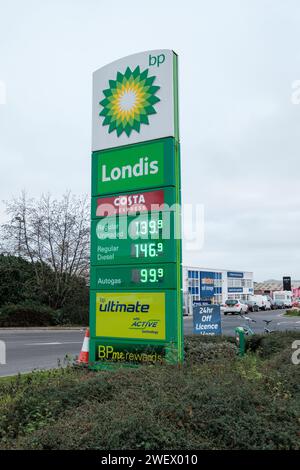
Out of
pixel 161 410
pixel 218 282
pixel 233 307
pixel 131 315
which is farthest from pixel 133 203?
pixel 218 282

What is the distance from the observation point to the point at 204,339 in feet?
33.3

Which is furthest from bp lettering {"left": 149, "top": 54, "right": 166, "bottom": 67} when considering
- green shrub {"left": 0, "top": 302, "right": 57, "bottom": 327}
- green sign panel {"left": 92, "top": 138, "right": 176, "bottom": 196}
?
green shrub {"left": 0, "top": 302, "right": 57, "bottom": 327}

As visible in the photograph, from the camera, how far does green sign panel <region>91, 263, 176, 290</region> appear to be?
7527mm

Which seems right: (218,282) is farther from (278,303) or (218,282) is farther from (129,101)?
(129,101)

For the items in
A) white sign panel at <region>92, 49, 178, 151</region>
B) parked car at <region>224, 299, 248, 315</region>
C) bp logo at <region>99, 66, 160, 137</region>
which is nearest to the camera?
white sign panel at <region>92, 49, 178, 151</region>

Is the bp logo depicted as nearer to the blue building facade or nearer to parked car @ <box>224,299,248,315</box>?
the blue building facade

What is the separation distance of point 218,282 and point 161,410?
5613 cm

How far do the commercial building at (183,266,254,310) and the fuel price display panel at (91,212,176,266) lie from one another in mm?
32776

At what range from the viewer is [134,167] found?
27.2ft

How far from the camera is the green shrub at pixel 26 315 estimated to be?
87.7 feet

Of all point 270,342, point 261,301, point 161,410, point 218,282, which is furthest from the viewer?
point 218,282

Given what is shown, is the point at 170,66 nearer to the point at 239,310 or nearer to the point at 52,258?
the point at 52,258

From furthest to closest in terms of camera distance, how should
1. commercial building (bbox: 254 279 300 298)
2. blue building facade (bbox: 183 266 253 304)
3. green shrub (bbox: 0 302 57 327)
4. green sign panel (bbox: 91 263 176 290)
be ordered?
commercial building (bbox: 254 279 300 298) < blue building facade (bbox: 183 266 253 304) < green shrub (bbox: 0 302 57 327) < green sign panel (bbox: 91 263 176 290)

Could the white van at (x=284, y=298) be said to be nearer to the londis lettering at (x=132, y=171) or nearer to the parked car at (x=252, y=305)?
the parked car at (x=252, y=305)
